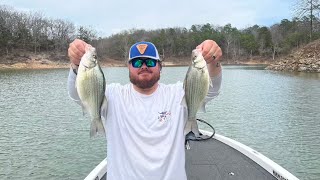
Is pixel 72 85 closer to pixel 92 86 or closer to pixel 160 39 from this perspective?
pixel 92 86

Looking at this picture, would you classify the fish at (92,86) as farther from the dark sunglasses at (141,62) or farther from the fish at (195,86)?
the fish at (195,86)

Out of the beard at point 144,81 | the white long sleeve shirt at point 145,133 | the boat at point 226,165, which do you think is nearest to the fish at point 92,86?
the white long sleeve shirt at point 145,133

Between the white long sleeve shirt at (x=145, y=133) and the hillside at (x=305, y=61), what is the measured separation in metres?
42.8

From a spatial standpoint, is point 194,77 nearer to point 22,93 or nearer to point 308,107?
point 308,107

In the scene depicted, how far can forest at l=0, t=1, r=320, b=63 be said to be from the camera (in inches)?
2965

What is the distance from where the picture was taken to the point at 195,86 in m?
2.61

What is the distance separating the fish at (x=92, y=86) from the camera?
2.55 meters

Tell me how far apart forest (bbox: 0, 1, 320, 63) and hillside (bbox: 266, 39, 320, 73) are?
962 inches

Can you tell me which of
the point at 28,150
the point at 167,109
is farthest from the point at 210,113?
the point at 167,109

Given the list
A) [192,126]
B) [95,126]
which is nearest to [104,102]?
[95,126]

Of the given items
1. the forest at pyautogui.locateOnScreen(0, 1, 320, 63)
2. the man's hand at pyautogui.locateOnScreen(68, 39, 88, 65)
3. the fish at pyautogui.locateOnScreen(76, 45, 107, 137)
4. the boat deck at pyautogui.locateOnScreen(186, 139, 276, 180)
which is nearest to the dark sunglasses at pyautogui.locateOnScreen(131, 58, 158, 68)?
the fish at pyautogui.locateOnScreen(76, 45, 107, 137)

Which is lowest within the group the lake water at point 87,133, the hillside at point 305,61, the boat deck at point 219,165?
the lake water at point 87,133

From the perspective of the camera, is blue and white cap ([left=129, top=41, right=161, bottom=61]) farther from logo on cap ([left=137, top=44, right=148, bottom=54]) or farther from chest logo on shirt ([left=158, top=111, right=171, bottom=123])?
chest logo on shirt ([left=158, top=111, right=171, bottom=123])

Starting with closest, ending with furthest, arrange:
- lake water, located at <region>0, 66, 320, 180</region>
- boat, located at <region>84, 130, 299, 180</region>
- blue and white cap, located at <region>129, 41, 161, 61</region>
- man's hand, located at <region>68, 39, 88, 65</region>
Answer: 1. man's hand, located at <region>68, 39, 88, 65</region>
2. blue and white cap, located at <region>129, 41, 161, 61</region>
3. boat, located at <region>84, 130, 299, 180</region>
4. lake water, located at <region>0, 66, 320, 180</region>
